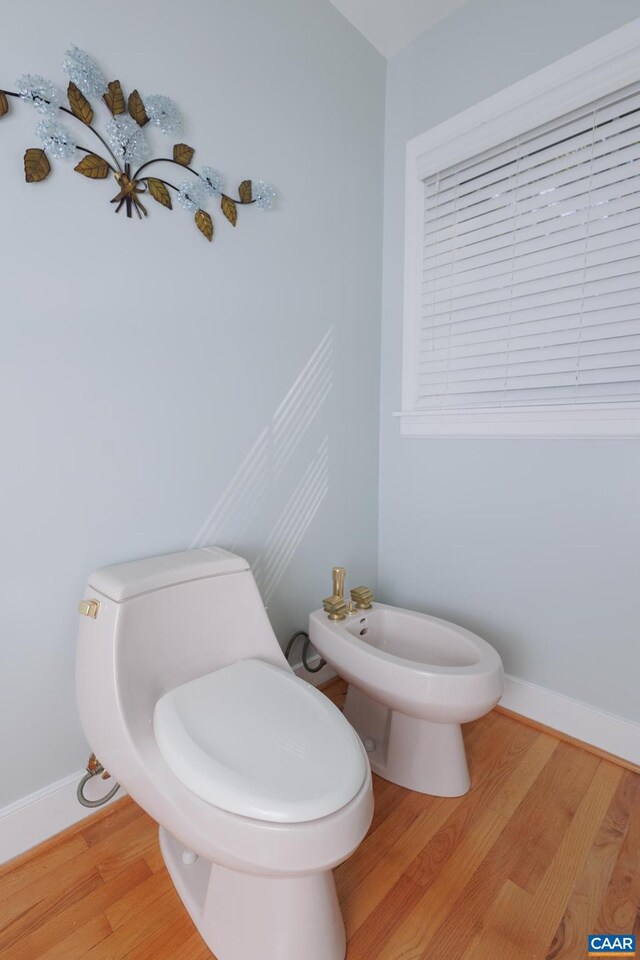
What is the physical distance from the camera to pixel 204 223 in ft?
3.90

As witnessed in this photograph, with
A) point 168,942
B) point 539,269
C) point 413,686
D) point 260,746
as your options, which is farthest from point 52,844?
point 539,269

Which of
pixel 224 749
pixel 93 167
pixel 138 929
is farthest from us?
pixel 93 167

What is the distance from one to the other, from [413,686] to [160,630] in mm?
613

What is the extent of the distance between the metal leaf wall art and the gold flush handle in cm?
89

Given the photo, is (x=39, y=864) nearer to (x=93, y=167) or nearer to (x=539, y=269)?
(x=93, y=167)

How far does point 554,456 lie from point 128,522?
1.23 meters

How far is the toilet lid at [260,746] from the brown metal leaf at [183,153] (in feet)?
4.12

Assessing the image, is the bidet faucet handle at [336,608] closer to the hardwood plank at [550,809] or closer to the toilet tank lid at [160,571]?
the toilet tank lid at [160,571]

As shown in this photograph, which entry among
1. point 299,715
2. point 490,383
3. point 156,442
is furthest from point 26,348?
point 490,383

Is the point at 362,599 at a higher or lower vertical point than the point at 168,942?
higher

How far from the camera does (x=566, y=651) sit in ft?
4.56

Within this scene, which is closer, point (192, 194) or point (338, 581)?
point (192, 194)

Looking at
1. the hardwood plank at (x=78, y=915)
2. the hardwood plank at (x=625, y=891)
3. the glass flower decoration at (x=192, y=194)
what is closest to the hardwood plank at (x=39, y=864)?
the hardwood plank at (x=78, y=915)

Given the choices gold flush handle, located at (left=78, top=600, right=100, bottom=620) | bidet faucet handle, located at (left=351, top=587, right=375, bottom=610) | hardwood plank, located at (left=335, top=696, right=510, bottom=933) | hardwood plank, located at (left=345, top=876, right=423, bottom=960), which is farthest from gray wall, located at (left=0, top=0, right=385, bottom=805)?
hardwood plank, located at (left=345, top=876, right=423, bottom=960)
